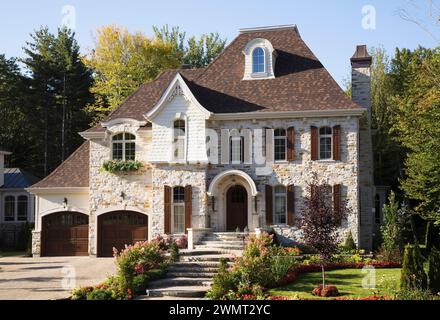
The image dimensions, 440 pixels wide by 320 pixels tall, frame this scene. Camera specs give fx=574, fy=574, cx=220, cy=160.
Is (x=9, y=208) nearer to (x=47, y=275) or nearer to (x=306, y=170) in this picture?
(x=47, y=275)

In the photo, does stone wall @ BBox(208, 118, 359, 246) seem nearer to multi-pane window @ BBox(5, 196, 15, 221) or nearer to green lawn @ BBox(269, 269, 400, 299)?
green lawn @ BBox(269, 269, 400, 299)

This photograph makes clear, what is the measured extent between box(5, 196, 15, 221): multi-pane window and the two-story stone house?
833 cm

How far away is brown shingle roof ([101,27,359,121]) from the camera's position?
88.4ft

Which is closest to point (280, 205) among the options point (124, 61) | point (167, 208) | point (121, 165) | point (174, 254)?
point (167, 208)

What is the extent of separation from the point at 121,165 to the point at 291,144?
8.28 metres

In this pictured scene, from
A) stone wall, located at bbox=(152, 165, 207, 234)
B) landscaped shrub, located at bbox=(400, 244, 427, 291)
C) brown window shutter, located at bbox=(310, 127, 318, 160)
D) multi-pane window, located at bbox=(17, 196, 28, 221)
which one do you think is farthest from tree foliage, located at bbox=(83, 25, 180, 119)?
landscaped shrub, located at bbox=(400, 244, 427, 291)

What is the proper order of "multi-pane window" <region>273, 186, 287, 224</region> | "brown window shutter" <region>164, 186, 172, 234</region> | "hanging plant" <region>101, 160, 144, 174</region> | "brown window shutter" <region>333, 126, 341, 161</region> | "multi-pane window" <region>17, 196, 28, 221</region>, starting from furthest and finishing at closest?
"multi-pane window" <region>17, 196, 28, 221</region>, "hanging plant" <region>101, 160, 144, 174</region>, "brown window shutter" <region>164, 186, 172, 234</region>, "multi-pane window" <region>273, 186, 287, 224</region>, "brown window shutter" <region>333, 126, 341, 161</region>

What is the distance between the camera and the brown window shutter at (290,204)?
26266mm

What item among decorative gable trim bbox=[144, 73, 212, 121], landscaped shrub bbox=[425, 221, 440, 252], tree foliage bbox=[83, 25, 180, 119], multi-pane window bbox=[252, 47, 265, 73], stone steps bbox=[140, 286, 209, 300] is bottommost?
stone steps bbox=[140, 286, 209, 300]

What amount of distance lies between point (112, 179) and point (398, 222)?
13.6m

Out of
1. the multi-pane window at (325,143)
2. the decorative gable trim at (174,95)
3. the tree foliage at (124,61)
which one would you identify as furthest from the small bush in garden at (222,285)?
the tree foliage at (124,61)

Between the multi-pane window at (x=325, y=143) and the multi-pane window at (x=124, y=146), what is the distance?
9083mm

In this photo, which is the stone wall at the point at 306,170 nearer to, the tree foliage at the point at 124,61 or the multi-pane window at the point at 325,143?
the multi-pane window at the point at 325,143

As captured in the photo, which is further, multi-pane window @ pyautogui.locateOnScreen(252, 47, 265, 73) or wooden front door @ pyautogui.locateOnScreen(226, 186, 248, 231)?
multi-pane window @ pyautogui.locateOnScreen(252, 47, 265, 73)
